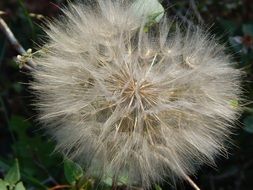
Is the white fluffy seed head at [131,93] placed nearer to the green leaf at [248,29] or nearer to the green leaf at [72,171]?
the green leaf at [72,171]

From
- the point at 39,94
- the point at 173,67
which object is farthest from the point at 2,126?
the point at 173,67

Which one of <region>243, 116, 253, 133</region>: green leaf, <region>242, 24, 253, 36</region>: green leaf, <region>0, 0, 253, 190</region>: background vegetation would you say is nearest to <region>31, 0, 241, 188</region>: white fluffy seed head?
<region>0, 0, 253, 190</region>: background vegetation

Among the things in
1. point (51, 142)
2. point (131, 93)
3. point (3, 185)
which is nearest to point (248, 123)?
point (131, 93)

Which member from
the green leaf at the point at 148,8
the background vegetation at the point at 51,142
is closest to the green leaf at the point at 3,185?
the background vegetation at the point at 51,142

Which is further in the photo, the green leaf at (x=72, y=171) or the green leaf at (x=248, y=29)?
the green leaf at (x=248, y=29)

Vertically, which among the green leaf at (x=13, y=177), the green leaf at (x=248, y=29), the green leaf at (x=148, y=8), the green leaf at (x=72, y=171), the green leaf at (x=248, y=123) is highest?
the green leaf at (x=148, y=8)

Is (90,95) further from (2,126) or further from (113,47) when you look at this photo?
(2,126)
